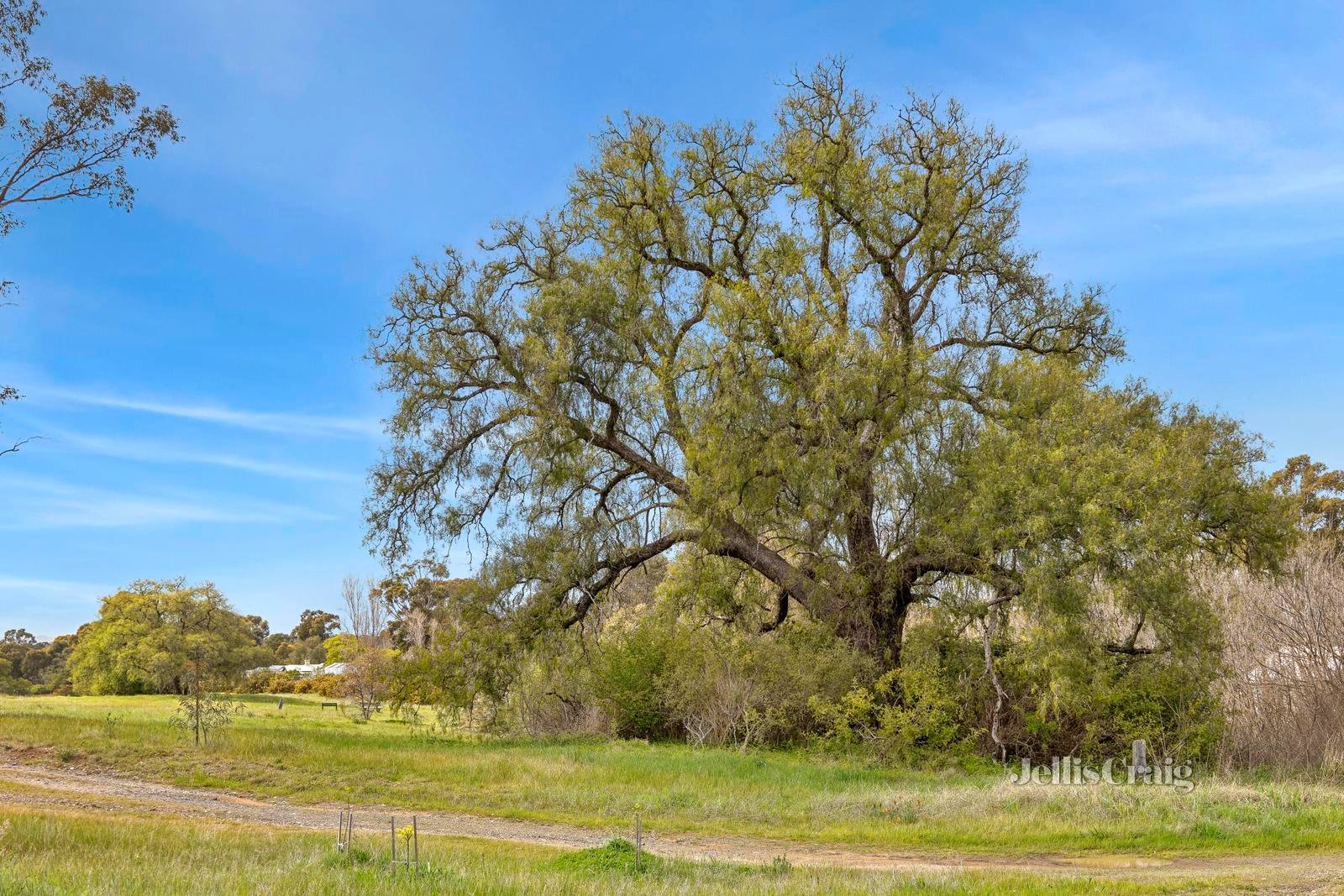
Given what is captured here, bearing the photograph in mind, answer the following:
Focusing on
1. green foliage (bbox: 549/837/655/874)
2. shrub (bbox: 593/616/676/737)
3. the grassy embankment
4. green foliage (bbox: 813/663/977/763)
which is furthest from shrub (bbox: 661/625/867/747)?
green foliage (bbox: 549/837/655/874)

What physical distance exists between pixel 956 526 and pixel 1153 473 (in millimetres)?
4193

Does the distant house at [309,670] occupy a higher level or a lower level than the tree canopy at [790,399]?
lower

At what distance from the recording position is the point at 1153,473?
18.8m

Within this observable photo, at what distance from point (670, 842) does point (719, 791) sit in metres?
3.58

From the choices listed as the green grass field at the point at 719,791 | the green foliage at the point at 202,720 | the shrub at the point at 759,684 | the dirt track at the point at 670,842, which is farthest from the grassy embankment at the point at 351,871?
the shrub at the point at 759,684

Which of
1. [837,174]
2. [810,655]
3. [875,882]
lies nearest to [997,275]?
[837,174]

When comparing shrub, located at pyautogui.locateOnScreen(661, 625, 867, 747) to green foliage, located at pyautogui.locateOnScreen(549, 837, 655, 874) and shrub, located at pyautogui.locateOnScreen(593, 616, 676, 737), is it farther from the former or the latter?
green foliage, located at pyautogui.locateOnScreen(549, 837, 655, 874)

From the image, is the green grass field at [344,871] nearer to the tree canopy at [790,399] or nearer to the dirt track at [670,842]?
the dirt track at [670,842]

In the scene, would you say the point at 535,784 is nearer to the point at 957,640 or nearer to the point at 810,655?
the point at 810,655

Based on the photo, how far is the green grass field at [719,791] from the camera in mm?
13445
